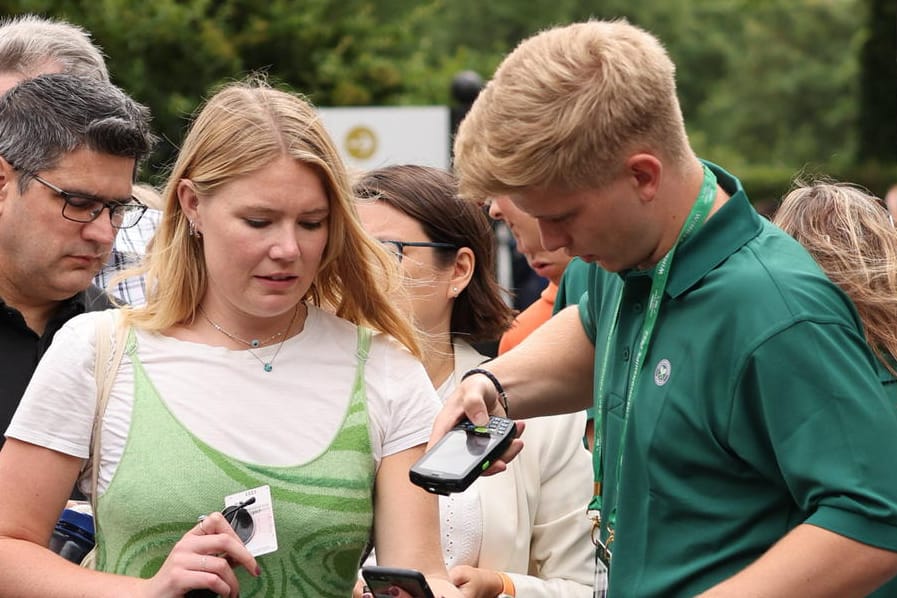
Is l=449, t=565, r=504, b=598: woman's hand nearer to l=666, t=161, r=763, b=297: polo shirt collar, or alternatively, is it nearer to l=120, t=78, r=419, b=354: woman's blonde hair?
l=120, t=78, r=419, b=354: woman's blonde hair

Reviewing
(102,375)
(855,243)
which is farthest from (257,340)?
(855,243)

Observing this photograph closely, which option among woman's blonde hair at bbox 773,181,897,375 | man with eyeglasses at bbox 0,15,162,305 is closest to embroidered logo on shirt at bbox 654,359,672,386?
woman's blonde hair at bbox 773,181,897,375

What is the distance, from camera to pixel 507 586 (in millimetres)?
3764

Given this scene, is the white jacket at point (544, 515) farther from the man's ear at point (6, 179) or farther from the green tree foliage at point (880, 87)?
the green tree foliage at point (880, 87)

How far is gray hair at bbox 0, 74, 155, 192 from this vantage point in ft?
12.1

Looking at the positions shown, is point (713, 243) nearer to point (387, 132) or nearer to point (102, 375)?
point (102, 375)

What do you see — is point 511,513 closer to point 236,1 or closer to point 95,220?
point 95,220

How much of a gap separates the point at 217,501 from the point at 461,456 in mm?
579

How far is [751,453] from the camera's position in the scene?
2.51 meters

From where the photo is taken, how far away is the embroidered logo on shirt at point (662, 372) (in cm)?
262

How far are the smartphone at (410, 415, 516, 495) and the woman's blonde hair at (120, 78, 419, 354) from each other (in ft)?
1.43

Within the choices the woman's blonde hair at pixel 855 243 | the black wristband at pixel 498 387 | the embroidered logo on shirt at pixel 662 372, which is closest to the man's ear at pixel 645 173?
the embroidered logo on shirt at pixel 662 372

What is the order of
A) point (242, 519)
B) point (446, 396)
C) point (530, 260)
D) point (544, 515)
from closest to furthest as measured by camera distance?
point (242, 519) < point (544, 515) < point (446, 396) < point (530, 260)

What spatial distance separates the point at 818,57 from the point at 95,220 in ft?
151
